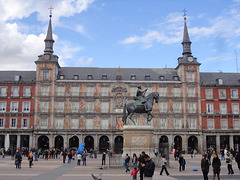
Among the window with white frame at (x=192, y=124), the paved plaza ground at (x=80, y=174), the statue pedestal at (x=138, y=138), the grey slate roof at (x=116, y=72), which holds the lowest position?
the paved plaza ground at (x=80, y=174)

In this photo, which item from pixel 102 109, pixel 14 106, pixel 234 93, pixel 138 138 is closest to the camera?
pixel 138 138

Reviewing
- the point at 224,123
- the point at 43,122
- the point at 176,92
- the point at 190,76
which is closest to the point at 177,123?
the point at 176,92

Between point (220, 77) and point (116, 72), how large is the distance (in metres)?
23.3

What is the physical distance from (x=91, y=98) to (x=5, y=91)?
1780 centimetres

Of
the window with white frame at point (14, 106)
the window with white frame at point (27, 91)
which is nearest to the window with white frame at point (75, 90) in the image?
the window with white frame at point (27, 91)

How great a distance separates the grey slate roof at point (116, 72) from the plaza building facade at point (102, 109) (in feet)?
2.40

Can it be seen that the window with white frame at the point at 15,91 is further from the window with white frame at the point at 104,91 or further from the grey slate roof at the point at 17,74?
the window with white frame at the point at 104,91

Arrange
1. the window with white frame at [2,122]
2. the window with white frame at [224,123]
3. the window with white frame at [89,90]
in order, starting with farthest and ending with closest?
1. the window with white frame at [224,123]
2. the window with white frame at [89,90]
3. the window with white frame at [2,122]

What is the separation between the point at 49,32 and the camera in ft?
216

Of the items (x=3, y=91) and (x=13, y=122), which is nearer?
(x=13, y=122)

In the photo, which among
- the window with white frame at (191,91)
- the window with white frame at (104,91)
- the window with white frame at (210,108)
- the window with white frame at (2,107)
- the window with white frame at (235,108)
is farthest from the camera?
the window with white frame at (235,108)

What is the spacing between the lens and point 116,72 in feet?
211

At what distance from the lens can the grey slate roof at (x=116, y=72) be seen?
2484 inches

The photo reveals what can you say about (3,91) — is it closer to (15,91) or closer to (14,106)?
(15,91)
